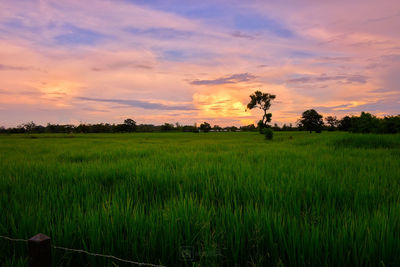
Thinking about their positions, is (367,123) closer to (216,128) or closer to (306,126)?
(306,126)

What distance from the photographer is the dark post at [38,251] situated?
3.47 feet

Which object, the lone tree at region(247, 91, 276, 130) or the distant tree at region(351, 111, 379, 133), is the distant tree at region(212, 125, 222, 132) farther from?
the distant tree at region(351, 111, 379, 133)

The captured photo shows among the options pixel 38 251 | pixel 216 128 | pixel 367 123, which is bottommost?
pixel 38 251

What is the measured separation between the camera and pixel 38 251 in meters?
1.07

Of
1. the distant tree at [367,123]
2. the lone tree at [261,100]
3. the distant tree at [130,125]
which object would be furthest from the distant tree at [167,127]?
the distant tree at [367,123]

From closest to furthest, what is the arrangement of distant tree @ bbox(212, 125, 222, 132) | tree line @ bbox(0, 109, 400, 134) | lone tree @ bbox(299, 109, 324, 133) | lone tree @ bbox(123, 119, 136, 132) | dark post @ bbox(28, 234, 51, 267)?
dark post @ bbox(28, 234, 51, 267) < tree line @ bbox(0, 109, 400, 134) < lone tree @ bbox(299, 109, 324, 133) < lone tree @ bbox(123, 119, 136, 132) < distant tree @ bbox(212, 125, 222, 132)

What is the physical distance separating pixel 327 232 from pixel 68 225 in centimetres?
245

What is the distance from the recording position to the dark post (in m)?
1.06

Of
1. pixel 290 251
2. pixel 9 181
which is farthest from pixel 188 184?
pixel 9 181

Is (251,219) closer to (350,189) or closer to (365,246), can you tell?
(365,246)

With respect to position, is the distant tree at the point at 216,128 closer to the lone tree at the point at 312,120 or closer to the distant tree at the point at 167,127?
the distant tree at the point at 167,127

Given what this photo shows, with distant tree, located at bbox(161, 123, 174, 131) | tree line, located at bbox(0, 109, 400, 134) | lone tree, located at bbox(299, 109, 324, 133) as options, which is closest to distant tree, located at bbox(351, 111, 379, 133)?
tree line, located at bbox(0, 109, 400, 134)

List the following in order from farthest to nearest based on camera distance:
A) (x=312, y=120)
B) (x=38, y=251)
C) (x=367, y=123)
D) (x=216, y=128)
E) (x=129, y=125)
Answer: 1. (x=216, y=128)
2. (x=129, y=125)
3. (x=312, y=120)
4. (x=367, y=123)
5. (x=38, y=251)

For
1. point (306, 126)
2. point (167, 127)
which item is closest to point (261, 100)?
point (306, 126)
